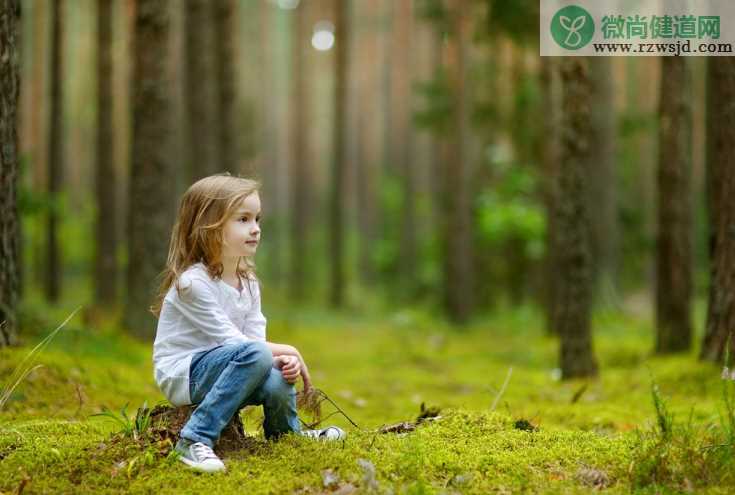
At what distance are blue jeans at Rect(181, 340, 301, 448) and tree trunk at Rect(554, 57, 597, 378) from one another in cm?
497

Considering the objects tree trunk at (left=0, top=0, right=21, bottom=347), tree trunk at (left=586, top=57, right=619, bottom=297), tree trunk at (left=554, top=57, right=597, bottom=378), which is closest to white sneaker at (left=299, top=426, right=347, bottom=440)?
tree trunk at (left=0, top=0, right=21, bottom=347)

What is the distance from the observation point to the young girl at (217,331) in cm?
346

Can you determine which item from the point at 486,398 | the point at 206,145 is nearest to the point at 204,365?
the point at 486,398

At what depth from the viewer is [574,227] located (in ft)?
25.6

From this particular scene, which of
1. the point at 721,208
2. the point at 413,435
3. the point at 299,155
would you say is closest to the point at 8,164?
the point at 413,435

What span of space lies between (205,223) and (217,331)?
1.83ft

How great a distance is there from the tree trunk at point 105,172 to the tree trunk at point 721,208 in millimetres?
10527

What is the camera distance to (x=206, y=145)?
12.2 metres

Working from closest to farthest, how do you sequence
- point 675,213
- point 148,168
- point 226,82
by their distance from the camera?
1. point 675,213
2. point 148,168
3. point 226,82

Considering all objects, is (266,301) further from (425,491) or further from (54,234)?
(425,491)

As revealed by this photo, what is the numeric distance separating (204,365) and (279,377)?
375 mm

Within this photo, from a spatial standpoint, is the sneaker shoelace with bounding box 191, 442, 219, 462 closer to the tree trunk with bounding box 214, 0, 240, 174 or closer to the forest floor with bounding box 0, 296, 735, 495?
the forest floor with bounding box 0, 296, 735, 495

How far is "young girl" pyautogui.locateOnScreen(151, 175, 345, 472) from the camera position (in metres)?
3.46

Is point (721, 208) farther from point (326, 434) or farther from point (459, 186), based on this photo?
point (459, 186)
